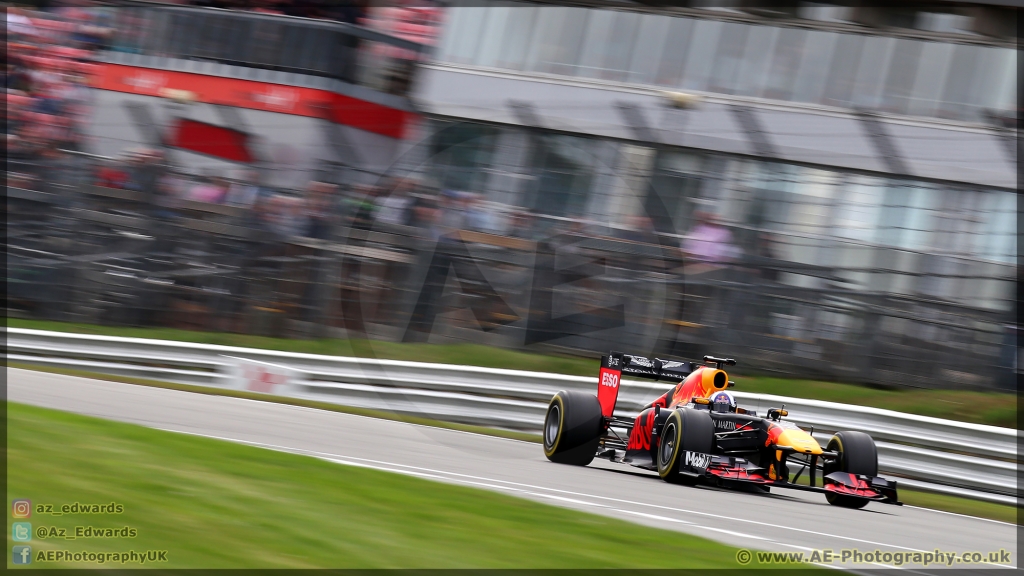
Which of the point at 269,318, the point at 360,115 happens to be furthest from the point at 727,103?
the point at 269,318

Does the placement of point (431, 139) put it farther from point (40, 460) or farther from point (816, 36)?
point (40, 460)

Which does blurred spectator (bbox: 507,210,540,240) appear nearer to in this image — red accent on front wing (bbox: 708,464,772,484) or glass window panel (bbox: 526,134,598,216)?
glass window panel (bbox: 526,134,598,216)

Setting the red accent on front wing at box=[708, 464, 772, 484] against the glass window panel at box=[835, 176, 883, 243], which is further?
the glass window panel at box=[835, 176, 883, 243]

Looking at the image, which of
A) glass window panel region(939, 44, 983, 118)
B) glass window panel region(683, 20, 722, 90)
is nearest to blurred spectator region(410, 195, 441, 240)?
glass window panel region(683, 20, 722, 90)

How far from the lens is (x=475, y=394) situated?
Answer: 10164 millimetres

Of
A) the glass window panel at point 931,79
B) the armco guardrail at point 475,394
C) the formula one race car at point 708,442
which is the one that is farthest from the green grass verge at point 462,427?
the glass window panel at point 931,79

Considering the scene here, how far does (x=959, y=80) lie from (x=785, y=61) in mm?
2084

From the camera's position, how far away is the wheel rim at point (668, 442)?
691 centimetres

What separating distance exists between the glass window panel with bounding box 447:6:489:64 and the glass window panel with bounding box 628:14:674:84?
208cm

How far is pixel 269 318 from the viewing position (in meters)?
11.1

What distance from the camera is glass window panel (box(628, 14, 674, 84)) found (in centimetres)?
1303

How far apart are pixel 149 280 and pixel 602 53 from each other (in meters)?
6.26

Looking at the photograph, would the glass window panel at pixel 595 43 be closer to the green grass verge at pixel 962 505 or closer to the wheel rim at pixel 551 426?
the wheel rim at pixel 551 426

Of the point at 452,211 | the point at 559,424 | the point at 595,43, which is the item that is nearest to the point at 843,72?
the point at 595,43
